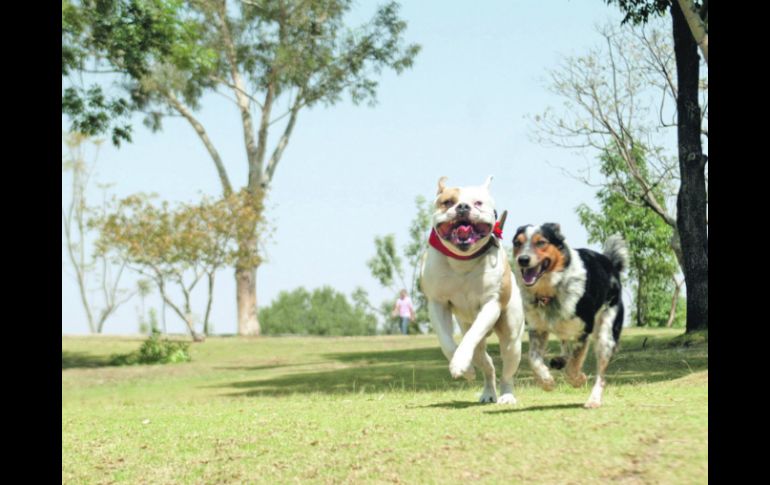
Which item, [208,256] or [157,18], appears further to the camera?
[208,256]

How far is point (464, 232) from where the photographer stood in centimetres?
791

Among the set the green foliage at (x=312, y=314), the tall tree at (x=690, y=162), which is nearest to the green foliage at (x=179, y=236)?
the tall tree at (x=690, y=162)

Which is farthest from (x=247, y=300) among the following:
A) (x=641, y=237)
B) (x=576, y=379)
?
(x=576, y=379)

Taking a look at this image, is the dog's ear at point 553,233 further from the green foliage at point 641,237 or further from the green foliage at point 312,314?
the green foliage at point 312,314

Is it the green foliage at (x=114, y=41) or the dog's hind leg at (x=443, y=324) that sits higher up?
the green foliage at (x=114, y=41)

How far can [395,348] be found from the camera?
38250 millimetres

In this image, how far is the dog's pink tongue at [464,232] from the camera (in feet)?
25.8

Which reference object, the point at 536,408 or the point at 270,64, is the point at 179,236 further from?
the point at 536,408

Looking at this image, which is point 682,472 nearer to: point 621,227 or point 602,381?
point 602,381

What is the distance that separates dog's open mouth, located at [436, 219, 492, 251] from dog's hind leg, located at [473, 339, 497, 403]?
2155 mm

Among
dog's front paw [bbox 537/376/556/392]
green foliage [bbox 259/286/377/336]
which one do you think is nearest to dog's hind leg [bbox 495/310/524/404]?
dog's front paw [bbox 537/376/556/392]

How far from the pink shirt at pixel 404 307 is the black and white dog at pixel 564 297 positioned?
4330 centimetres

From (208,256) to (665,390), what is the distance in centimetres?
3768
